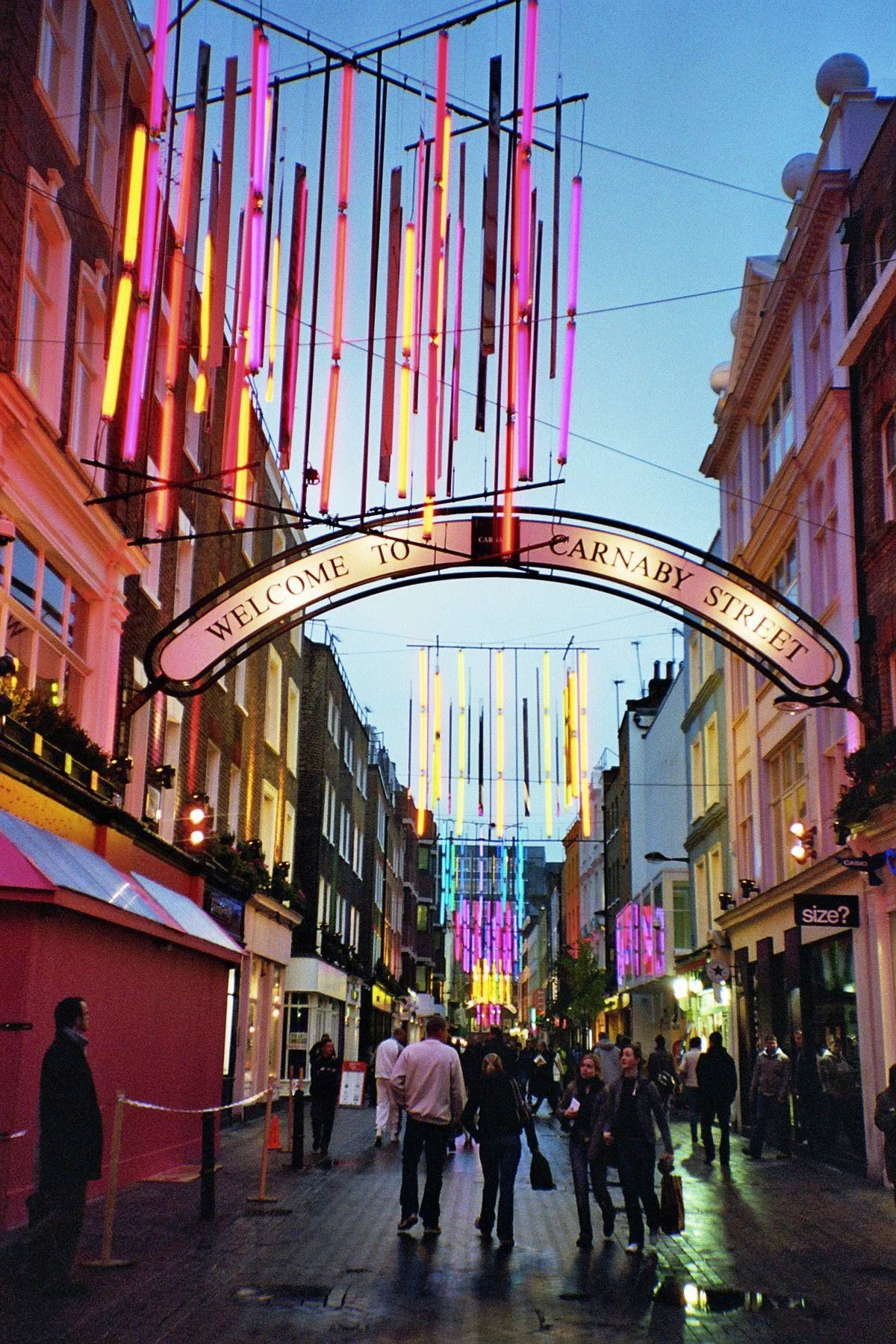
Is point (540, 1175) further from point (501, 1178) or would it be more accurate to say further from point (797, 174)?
point (797, 174)

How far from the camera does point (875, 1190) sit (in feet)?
60.6

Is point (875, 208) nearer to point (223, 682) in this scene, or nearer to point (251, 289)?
point (251, 289)

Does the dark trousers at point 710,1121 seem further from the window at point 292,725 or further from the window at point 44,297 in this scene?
the window at point 292,725

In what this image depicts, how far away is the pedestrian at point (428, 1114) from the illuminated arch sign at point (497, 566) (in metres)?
5.17

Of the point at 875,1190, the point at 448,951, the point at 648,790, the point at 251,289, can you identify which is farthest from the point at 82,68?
the point at 448,951

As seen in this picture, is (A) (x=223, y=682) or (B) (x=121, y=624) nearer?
(B) (x=121, y=624)

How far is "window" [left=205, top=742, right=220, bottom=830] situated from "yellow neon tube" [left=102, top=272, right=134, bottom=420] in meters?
15.6

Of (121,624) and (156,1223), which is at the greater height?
(121,624)

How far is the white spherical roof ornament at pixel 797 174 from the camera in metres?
31.0

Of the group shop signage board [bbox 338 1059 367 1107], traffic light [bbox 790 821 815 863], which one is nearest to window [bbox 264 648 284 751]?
shop signage board [bbox 338 1059 367 1107]

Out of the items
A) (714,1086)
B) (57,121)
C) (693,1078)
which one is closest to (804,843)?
(714,1086)

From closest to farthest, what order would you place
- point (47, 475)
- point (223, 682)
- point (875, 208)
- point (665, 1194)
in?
point (665, 1194) < point (47, 475) < point (875, 208) < point (223, 682)

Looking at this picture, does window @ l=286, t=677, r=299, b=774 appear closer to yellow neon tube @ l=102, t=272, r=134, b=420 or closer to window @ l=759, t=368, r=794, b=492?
window @ l=759, t=368, r=794, b=492

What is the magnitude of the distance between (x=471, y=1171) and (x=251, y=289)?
12.9 meters
